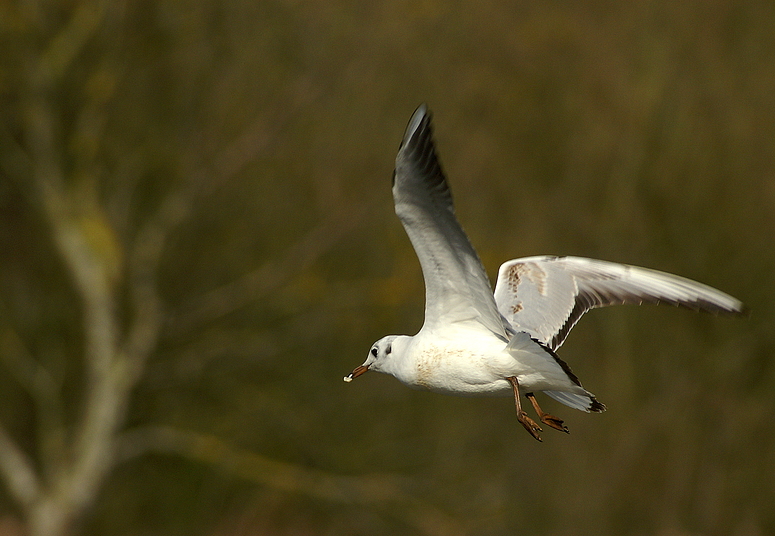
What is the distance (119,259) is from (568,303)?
6555 millimetres

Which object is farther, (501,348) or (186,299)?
(186,299)

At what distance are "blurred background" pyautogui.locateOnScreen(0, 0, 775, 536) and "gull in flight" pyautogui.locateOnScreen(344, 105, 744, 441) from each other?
5.15m

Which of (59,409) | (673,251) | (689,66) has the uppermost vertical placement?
(689,66)

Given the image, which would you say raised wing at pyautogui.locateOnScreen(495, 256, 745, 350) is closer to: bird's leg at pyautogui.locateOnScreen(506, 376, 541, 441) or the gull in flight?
the gull in flight

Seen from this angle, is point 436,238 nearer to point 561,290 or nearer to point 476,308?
point 476,308

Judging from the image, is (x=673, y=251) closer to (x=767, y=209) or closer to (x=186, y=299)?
(x=767, y=209)

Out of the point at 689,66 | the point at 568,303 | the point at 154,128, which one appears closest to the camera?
the point at 568,303

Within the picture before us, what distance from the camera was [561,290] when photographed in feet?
16.4

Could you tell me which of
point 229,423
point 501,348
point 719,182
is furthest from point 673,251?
point 501,348

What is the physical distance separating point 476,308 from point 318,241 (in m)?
7.14

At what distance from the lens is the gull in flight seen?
388cm

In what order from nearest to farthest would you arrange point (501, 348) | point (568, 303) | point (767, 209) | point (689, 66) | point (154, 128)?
point (501, 348) < point (568, 303) < point (767, 209) < point (689, 66) < point (154, 128)

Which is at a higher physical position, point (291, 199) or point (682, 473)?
point (291, 199)

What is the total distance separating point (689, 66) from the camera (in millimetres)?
10391
